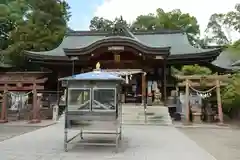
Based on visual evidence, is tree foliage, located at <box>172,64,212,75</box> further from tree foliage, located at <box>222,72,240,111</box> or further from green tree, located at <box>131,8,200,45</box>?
green tree, located at <box>131,8,200,45</box>

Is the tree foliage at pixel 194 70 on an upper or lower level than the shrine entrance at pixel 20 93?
upper

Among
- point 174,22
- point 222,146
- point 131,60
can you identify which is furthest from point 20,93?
point 174,22

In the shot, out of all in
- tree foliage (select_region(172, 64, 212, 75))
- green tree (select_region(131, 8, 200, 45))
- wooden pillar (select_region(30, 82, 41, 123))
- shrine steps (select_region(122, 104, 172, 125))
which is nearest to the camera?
shrine steps (select_region(122, 104, 172, 125))

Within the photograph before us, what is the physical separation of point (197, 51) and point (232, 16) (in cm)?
764

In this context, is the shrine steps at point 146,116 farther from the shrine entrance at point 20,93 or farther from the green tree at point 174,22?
the green tree at point 174,22

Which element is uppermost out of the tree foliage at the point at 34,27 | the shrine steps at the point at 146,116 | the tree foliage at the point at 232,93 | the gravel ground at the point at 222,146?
the tree foliage at the point at 34,27

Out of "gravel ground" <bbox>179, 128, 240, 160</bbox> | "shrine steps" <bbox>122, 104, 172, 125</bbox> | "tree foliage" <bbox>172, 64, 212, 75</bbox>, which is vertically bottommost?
"gravel ground" <bbox>179, 128, 240, 160</bbox>

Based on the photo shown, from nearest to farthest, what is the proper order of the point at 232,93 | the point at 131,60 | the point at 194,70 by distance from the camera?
1. the point at 232,93
2. the point at 131,60
3. the point at 194,70

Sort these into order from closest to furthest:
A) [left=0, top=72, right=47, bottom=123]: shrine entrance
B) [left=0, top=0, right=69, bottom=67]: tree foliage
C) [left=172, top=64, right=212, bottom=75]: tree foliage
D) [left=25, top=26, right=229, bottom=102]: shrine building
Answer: [left=0, top=72, right=47, bottom=123]: shrine entrance < [left=25, top=26, right=229, bottom=102]: shrine building < [left=172, top=64, right=212, bottom=75]: tree foliage < [left=0, top=0, right=69, bottom=67]: tree foliage

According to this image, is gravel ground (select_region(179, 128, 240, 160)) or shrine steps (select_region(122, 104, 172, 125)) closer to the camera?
gravel ground (select_region(179, 128, 240, 160))

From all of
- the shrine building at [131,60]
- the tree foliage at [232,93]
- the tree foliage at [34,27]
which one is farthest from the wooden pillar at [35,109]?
the tree foliage at [232,93]

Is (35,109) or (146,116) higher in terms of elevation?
(35,109)

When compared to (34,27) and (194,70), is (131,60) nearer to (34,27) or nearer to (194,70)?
(194,70)

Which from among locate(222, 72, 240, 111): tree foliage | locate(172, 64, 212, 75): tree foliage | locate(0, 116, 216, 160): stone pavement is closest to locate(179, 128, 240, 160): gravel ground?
locate(0, 116, 216, 160): stone pavement
